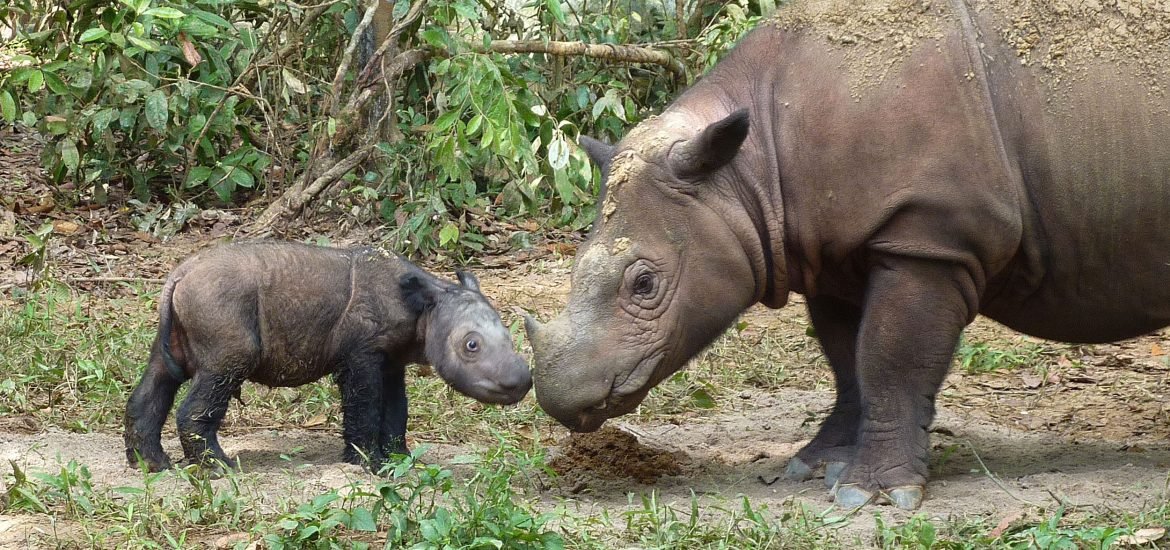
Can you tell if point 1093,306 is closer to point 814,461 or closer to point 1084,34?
point 1084,34

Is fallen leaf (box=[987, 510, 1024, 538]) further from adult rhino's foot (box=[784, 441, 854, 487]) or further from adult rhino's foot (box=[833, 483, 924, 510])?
adult rhino's foot (box=[784, 441, 854, 487])

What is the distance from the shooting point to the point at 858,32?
5.16 metres

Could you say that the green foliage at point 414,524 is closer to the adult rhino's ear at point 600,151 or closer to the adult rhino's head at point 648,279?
the adult rhino's head at point 648,279

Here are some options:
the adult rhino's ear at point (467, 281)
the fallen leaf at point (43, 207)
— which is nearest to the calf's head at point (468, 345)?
the adult rhino's ear at point (467, 281)

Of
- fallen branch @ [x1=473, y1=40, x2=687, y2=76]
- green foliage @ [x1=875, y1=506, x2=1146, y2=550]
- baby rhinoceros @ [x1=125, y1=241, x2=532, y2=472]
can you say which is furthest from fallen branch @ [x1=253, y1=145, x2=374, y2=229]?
Answer: green foliage @ [x1=875, y1=506, x2=1146, y2=550]

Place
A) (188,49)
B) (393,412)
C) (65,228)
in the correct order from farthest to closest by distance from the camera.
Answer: (65,228), (188,49), (393,412)

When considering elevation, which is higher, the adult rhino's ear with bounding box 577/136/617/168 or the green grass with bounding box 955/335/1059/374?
the adult rhino's ear with bounding box 577/136/617/168

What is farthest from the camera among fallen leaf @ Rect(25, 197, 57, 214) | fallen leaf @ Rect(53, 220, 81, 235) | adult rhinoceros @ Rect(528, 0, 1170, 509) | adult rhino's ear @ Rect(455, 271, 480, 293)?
fallen leaf @ Rect(25, 197, 57, 214)

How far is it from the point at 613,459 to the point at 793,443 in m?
0.98

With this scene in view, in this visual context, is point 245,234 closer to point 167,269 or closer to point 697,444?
point 167,269

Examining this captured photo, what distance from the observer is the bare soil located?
5082 millimetres

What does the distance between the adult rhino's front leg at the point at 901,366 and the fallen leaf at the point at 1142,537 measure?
2.86ft

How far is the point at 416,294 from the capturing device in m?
5.88

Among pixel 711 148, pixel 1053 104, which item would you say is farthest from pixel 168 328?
pixel 1053 104
